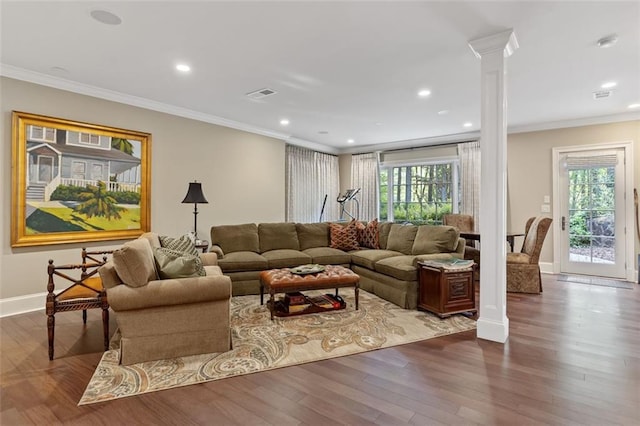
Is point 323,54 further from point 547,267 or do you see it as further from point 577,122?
point 547,267

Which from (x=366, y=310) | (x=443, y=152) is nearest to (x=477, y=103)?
(x=443, y=152)

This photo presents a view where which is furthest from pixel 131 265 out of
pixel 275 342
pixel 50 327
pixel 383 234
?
pixel 383 234

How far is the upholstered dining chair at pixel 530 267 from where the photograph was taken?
462 centimetres

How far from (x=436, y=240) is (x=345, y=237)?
1551 mm

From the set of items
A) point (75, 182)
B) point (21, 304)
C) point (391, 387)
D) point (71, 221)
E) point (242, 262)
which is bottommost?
point (391, 387)

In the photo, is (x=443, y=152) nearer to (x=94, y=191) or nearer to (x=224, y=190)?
(x=224, y=190)

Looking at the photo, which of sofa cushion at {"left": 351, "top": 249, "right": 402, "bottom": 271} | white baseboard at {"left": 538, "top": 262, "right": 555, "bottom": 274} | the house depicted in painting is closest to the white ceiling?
the house depicted in painting

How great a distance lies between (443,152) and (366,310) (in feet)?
15.0

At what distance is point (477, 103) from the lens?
4.71 metres

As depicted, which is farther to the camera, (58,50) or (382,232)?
(382,232)

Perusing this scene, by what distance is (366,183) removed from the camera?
8.00 m

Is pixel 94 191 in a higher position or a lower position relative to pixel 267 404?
higher

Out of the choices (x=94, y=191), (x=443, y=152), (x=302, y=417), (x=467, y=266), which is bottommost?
(x=302, y=417)

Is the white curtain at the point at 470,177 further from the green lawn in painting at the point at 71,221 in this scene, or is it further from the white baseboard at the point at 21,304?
the white baseboard at the point at 21,304
